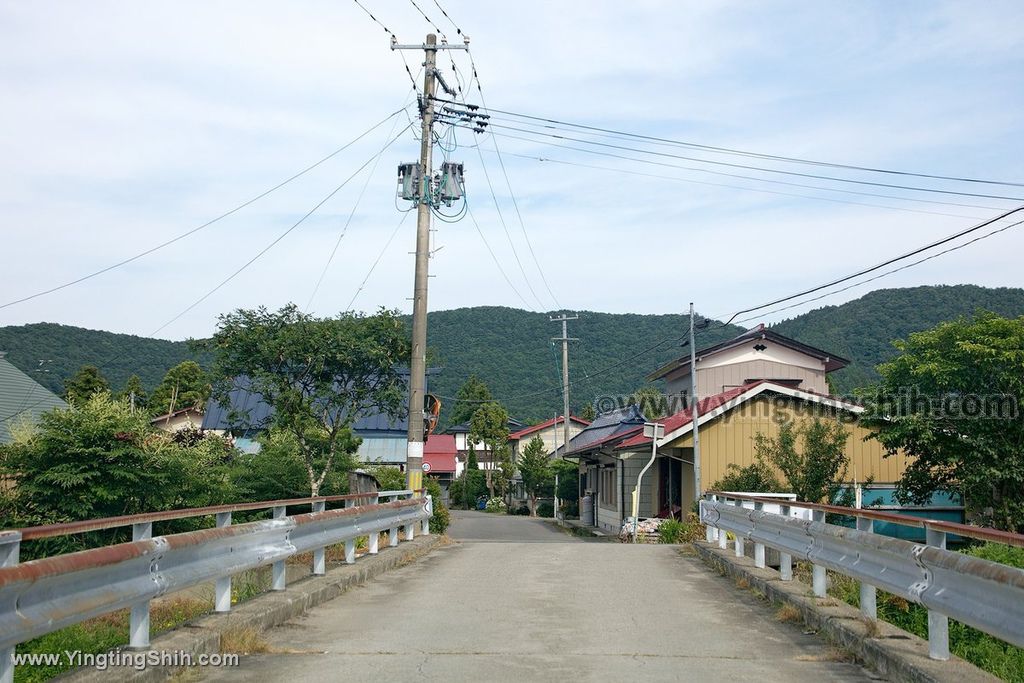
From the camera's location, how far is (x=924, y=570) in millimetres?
6793

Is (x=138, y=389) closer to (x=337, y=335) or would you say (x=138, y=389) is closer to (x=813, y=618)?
(x=337, y=335)

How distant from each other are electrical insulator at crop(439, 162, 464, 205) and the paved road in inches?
460

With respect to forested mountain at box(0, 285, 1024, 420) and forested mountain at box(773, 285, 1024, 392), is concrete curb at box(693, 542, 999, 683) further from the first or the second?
forested mountain at box(773, 285, 1024, 392)

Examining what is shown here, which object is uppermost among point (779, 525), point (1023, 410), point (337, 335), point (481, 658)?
point (337, 335)

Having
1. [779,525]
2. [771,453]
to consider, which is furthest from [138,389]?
[779,525]

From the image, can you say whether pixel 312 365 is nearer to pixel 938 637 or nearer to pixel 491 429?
pixel 938 637

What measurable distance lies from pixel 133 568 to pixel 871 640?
16.5ft

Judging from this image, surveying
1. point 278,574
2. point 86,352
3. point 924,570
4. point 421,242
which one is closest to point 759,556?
point 924,570

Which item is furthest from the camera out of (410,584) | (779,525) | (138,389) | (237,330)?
(138,389)

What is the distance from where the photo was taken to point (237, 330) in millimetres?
25859

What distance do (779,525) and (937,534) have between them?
420 centimetres

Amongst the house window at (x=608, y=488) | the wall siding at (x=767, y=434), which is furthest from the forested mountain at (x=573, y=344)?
the wall siding at (x=767, y=434)

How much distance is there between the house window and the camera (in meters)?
40.1

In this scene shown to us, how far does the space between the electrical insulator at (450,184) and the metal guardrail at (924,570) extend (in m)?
13.7
